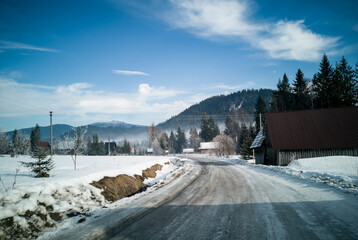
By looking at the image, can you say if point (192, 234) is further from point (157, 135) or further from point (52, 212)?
point (157, 135)

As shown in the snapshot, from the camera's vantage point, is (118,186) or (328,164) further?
(328,164)

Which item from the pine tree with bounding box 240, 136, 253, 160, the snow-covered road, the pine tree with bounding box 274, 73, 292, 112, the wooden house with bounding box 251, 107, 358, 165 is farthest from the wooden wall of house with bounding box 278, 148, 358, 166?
the pine tree with bounding box 274, 73, 292, 112

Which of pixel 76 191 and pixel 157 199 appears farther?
pixel 157 199

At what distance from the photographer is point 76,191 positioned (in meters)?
6.66

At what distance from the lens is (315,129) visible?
2327 cm

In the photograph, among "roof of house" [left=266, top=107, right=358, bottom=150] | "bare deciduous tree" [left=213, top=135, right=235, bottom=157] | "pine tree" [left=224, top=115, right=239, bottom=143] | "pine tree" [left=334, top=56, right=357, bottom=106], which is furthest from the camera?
"pine tree" [left=224, top=115, right=239, bottom=143]

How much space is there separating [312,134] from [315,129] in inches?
36.4

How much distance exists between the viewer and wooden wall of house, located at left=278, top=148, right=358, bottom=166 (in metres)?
21.5

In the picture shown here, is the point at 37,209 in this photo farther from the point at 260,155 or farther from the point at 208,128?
the point at 208,128

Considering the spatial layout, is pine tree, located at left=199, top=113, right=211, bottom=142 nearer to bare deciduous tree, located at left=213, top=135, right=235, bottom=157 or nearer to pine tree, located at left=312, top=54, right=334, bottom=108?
bare deciduous tree, located at left=213, top=135, right=235, bottom=157

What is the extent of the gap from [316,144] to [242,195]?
65.6ft

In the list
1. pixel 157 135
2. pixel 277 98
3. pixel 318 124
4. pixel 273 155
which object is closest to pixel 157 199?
pixel 273 155

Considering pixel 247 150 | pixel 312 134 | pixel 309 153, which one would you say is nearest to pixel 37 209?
pixel 309 153

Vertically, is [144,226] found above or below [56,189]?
below
